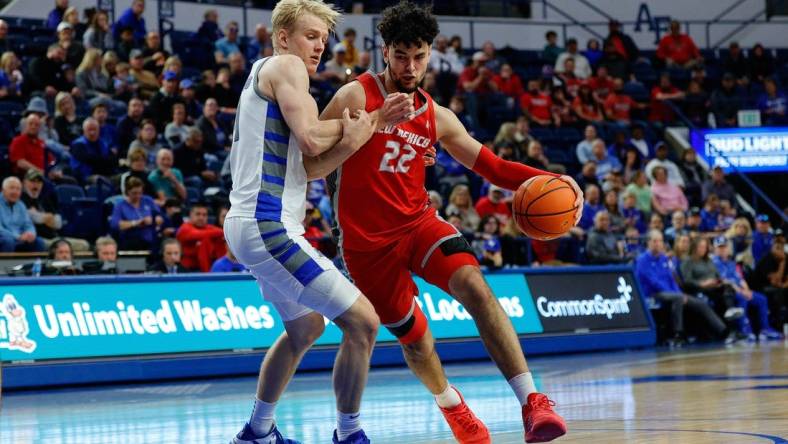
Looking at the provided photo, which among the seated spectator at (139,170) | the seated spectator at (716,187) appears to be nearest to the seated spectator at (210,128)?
the seated spectator at (139,170)

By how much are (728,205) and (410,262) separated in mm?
13636

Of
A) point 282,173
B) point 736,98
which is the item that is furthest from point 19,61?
point 736,98

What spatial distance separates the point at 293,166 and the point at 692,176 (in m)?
15.7

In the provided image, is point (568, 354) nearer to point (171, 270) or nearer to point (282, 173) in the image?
point (171, 270)

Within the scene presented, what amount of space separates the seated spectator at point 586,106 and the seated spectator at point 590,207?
4.76 meters

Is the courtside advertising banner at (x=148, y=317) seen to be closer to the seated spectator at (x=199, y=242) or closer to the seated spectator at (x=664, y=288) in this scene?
the seated spectator at (x=199, y=242)

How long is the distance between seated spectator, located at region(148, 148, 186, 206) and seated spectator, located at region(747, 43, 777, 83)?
13.6 metres

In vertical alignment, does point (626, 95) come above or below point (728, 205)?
above

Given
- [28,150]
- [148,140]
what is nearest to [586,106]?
[148,140]

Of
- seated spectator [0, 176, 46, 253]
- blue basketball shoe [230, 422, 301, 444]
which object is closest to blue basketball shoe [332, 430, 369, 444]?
blue basketball shoe [230, 422, 301, 444]

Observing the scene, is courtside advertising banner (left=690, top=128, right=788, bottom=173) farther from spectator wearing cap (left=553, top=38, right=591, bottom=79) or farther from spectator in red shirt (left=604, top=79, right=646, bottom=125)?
spectator wearing cap (left=553, top=38, right=591, bottom=79)

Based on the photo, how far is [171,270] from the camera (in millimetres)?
11828

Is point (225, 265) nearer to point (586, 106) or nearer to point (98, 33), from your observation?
point (98, 33)

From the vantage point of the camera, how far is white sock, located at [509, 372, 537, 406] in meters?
5.31
